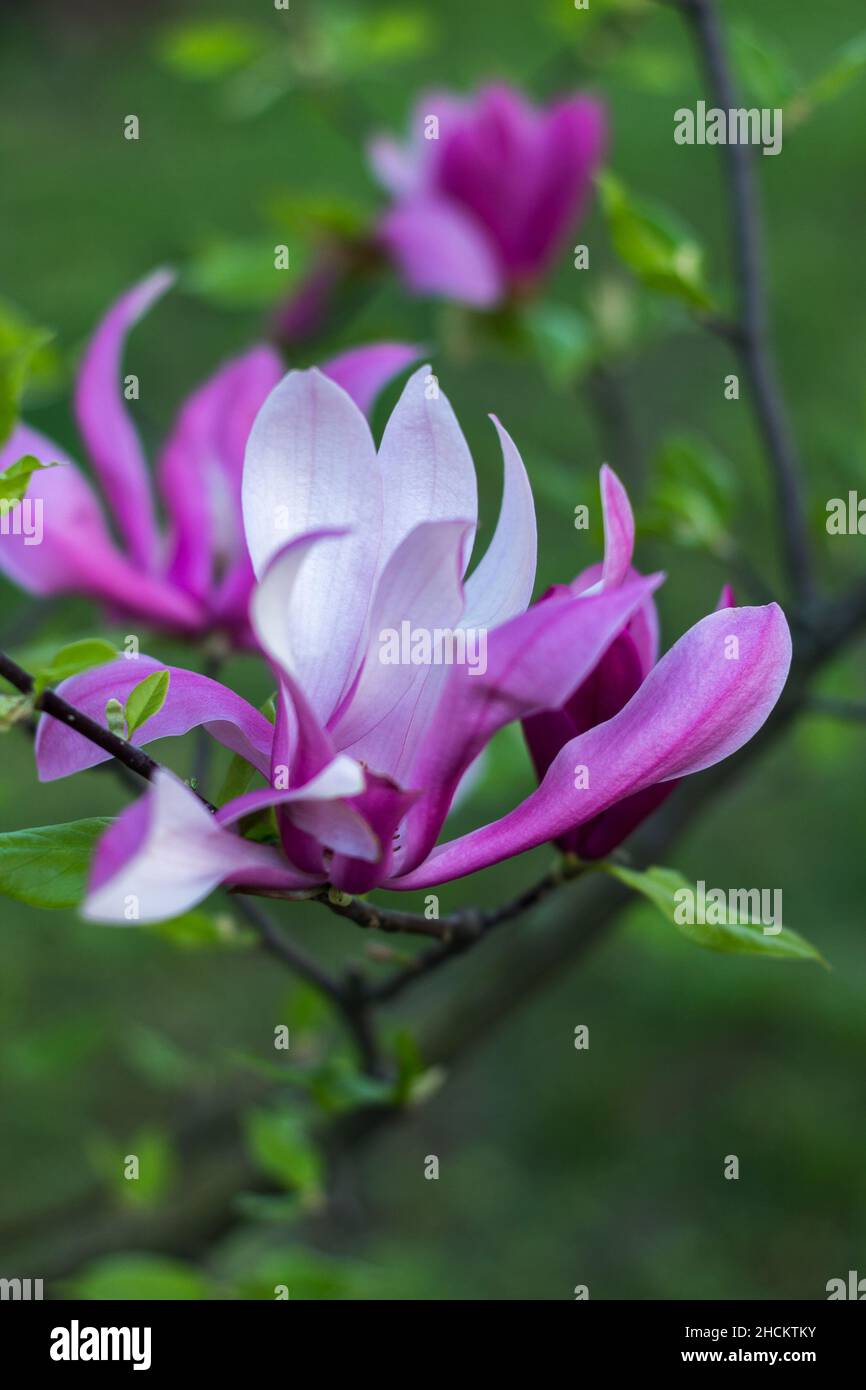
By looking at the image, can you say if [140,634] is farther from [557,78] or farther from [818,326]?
[818,326]

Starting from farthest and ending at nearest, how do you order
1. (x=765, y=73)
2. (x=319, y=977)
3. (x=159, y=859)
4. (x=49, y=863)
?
(x=765, y=73) → (x=319, y=977) → (x=49, y=863) → (x=159, y=859)

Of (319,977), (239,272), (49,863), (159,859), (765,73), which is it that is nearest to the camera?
(159,859)

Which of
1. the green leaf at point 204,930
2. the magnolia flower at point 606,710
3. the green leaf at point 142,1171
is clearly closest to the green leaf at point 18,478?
the magnolia flower at point 606,710

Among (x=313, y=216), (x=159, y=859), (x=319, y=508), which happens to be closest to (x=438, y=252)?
(x=313, y=216)

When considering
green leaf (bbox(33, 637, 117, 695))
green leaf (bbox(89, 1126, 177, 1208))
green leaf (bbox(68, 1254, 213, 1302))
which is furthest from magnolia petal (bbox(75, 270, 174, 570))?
green leaf (bbox(89, 1126, 177, 1208))

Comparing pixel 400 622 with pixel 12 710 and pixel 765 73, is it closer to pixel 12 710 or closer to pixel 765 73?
pixel 12 710

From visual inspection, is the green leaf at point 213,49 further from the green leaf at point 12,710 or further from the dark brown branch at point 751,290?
the green leaf at point 12,710
